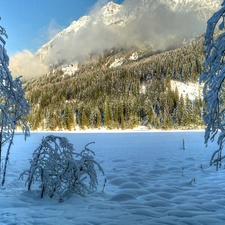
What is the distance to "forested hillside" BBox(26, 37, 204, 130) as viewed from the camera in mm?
99562

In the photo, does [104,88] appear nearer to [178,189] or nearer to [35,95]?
[35,95]

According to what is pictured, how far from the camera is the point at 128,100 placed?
108500 millimetres

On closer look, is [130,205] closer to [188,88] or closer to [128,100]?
[128,100]

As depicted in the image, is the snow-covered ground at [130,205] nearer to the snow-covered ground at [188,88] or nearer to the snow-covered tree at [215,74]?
the snow-covered tree at [215,74]

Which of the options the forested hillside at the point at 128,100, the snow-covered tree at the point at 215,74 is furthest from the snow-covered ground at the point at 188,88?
the snow-covered tree at the point at 215,74

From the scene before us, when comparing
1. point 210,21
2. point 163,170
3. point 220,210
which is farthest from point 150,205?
point 163,170

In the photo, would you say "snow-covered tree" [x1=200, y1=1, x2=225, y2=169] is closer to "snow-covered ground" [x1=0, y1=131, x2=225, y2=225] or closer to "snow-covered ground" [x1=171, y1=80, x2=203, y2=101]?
"snow-covered ground" [x1=0, y1=131, x2=225, y2=225]

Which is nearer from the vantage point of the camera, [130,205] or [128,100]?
[130,205]

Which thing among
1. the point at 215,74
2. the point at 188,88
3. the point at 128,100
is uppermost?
the point at 188,88

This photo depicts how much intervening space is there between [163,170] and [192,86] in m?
124

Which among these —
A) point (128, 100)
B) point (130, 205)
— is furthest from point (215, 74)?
point (128, 100)

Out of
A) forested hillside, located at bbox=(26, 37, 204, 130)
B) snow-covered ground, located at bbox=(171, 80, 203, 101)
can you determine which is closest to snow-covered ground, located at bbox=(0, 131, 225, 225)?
forested hillside, located at bbox=(26, 37, 204, 130)

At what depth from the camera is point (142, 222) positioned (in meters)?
4.54

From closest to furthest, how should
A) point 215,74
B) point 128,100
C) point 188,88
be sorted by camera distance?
point 215,74
point 128,100
point 188,88
